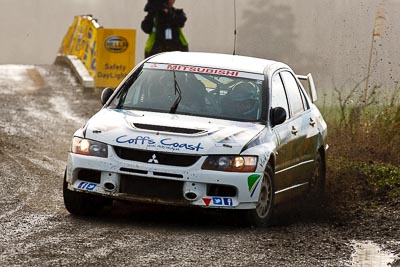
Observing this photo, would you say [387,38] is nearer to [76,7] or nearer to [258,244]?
[258,244]

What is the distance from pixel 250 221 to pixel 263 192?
34 cm

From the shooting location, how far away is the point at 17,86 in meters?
24.8

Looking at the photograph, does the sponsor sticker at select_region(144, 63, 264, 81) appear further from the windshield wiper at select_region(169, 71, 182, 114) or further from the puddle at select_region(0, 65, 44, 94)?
the puddle at select_region(0, 65, 44, 94)

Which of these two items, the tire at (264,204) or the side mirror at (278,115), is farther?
the side mirror at (278,115)

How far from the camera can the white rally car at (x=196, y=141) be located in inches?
402

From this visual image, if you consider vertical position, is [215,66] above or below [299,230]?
above

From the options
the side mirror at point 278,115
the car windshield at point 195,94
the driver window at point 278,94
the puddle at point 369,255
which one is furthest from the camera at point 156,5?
the puddle at point 369,255

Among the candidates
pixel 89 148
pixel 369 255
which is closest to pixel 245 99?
pixel 89 148

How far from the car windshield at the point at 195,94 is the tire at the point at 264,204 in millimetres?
684

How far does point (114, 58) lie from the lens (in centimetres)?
2458

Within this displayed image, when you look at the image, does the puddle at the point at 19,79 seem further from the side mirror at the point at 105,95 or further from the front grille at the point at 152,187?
the front grille at the point at 152,187

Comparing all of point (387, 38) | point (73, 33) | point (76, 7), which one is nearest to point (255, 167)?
point (387, 38)

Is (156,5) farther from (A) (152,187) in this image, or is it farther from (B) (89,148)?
(A) (152,187)

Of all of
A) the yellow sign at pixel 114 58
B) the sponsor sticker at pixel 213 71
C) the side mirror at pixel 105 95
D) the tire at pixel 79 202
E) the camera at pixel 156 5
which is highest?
the sponsor sticker at pixel 213 71
